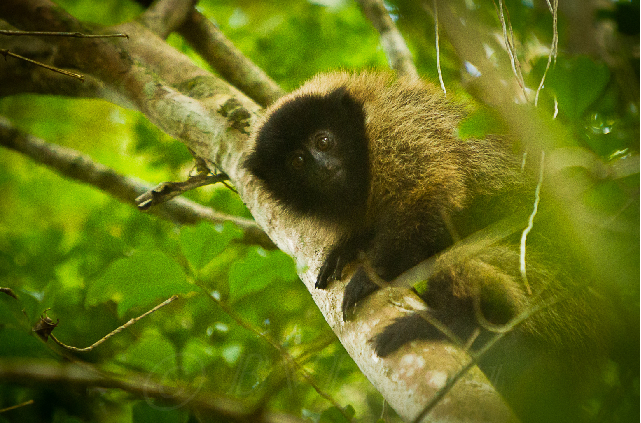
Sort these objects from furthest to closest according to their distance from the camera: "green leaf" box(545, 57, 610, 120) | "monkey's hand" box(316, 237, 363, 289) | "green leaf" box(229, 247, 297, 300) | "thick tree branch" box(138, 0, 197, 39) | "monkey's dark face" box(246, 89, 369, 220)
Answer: "thick tree branch" box(138, 0, 197, 39) < "monkey's dark face" box(246, 89, 369, 220) < "monkey's hand" box(316, 237, 363, 289) < "green leaf" box(229, 247, 297, 300) < "green leaf" box(545, 57, 610, 120)

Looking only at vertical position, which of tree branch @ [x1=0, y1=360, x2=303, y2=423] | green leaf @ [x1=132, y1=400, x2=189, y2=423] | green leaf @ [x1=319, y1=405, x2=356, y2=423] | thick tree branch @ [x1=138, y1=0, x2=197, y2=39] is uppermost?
thick tree branch @ [x1=138, y1=0, x2=197, y2=39]

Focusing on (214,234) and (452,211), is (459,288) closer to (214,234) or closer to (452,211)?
(452,211)

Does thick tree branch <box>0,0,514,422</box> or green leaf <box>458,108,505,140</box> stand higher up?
green leaf <box>458,108,505,140</box>

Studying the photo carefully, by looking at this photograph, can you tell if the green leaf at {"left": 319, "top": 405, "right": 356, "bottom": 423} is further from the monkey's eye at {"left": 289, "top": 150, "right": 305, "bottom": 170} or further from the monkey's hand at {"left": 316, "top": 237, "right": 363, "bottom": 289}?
the monkey's eye at {"left": 289, "top": 150, "right": 305, "bottom": 170}

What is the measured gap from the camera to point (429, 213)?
2.09 m

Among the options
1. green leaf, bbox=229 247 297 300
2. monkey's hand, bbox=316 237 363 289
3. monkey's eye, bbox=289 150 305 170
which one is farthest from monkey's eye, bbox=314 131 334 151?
green leaf, bbox=229 247 297 300

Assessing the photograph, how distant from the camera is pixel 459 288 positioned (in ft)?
6.19

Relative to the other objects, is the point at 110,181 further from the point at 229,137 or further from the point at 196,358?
the point at 196,358

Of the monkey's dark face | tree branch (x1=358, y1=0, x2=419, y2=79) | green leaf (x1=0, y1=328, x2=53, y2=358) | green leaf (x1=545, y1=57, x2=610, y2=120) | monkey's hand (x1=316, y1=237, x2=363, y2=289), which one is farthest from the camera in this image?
tree branch (x1=358, y1=0, x2=419, y2=79)

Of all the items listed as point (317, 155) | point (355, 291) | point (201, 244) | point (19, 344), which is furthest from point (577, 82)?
point (19, 344)

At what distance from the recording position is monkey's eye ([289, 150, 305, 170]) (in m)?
2.50

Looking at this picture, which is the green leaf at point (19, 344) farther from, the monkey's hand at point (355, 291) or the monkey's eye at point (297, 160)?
the monkey's eye at point (297, 160)

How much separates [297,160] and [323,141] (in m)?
0.19

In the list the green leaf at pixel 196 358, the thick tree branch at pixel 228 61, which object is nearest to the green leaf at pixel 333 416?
the green leaf at pixel 196 358
